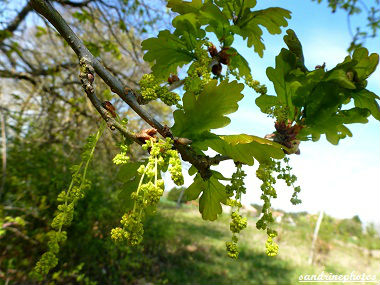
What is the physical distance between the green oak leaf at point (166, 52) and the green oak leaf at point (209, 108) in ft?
0.96

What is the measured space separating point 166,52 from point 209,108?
1.23 feet

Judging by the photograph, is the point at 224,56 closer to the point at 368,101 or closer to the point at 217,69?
the point at 217,69

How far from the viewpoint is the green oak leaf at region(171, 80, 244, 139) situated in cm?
84

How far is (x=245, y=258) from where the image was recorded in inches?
352

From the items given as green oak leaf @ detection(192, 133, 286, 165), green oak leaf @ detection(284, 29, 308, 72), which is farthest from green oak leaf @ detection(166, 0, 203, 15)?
green oak leaf @ detection(192, 133, 286, 165)

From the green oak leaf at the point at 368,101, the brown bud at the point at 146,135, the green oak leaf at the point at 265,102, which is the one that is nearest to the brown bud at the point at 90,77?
the brown bud at the point at 146,135

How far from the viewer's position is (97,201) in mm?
4832

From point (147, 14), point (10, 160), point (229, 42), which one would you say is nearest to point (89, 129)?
point (10, 160)

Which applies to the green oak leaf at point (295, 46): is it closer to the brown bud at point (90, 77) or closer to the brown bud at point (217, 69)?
the brown bud at point (217, 69)

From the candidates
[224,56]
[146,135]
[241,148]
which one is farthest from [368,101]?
[146,135]

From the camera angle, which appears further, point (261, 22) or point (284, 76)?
point (261, 22)

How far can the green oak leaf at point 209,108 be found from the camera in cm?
84

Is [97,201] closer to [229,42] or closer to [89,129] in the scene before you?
[89,129]

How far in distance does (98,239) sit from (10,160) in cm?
192
